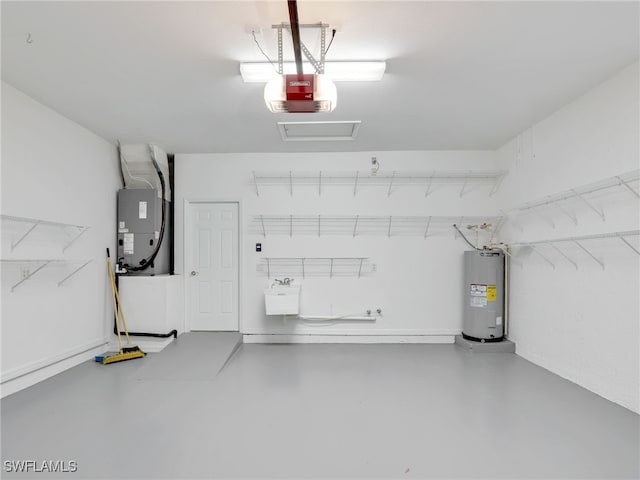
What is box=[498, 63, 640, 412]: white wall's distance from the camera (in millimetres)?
2574

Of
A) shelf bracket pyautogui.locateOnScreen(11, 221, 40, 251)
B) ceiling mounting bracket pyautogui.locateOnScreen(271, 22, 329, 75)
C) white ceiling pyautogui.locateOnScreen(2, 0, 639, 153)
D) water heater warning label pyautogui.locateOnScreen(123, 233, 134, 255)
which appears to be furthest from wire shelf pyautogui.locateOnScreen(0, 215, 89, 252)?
ceiling mounting bracket pyautogui.locateOnScreen(271, 22, 329, 75)

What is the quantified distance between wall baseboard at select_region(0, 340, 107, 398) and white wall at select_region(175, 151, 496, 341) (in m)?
1.39

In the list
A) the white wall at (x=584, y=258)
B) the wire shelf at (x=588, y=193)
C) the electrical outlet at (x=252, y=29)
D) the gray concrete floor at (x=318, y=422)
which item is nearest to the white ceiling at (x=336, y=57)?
the electrical outlet at (x=252, y=29)

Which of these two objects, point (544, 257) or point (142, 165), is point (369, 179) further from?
point (142, 165)

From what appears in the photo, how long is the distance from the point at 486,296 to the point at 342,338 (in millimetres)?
1970

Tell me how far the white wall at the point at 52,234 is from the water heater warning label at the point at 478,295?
4651 mm

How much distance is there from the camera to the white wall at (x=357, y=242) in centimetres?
456

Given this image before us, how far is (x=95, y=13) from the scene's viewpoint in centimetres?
195

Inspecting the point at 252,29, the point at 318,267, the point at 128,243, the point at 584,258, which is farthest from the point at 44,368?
the point at 584,258

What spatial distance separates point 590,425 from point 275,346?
3.28 metres

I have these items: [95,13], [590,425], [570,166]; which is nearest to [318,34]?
[95,13]

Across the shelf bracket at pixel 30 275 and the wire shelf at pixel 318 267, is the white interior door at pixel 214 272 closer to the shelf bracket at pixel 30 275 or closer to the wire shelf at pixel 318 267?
the wire shelf at pixel 318 267

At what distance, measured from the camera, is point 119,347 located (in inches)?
157

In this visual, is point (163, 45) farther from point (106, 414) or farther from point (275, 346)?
point (275, 346)
